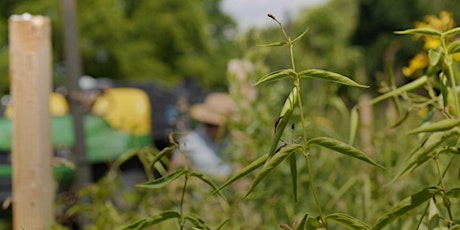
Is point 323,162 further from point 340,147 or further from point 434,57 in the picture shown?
point 340,147

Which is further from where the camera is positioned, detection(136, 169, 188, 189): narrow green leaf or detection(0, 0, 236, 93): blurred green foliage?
detection(0, 0, 236, 93): blurred green foliage

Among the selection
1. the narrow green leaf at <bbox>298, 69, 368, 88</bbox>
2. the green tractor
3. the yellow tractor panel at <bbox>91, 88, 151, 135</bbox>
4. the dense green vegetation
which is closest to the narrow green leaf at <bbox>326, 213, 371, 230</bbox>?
the dense green vegetation

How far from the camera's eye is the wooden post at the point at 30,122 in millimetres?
1777

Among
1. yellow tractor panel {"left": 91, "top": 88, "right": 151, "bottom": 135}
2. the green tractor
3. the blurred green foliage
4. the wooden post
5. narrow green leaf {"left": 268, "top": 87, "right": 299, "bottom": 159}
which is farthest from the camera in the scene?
the blurred green foliage

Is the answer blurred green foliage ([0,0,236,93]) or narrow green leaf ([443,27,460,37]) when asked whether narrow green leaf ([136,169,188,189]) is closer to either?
narrow green leaf ([443,27,460,37])

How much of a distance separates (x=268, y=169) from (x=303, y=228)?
59mm

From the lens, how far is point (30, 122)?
1.82 metres

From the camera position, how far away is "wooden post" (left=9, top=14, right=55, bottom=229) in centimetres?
178

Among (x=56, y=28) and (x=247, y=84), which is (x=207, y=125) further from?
(x=56, y=28)

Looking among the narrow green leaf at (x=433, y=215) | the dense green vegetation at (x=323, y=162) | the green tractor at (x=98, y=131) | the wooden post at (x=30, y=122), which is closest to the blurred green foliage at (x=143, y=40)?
the green tractor at (x=98, y=131)

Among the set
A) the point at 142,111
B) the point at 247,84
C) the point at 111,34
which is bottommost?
the point at 111,34

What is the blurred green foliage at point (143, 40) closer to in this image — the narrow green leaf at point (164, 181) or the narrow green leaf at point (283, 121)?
the narrow green leaf at point (164, 181)

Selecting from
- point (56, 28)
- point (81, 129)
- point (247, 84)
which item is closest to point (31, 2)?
point (56, 28)

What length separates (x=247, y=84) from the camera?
2.38 m
